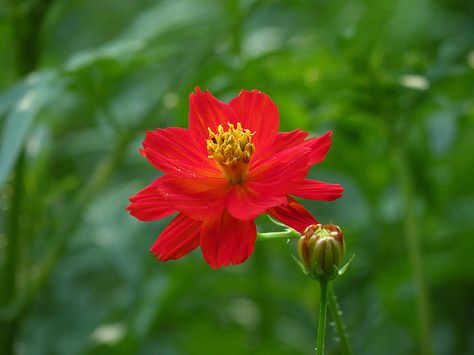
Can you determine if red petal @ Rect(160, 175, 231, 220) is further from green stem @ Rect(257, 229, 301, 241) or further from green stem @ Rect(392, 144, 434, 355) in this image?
green stem @ Rect(392, 144, 434, 355)

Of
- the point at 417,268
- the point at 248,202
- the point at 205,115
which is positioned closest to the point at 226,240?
the point at 248,202

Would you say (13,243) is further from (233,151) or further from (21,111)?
(233,151)

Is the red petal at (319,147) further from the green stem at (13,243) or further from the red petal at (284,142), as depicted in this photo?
the green stem at (13,243)

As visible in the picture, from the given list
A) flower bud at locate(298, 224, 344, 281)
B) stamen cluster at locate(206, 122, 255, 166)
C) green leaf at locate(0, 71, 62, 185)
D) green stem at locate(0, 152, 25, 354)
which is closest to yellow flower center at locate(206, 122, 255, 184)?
stamen cluster at locate(206, 122, 255, 166)

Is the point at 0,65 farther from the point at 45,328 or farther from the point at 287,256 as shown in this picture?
the point at 287,256

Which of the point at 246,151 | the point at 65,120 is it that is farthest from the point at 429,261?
the point at 65,120

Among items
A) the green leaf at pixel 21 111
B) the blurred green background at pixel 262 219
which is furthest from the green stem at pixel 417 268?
the green leaf at pixel 21 111

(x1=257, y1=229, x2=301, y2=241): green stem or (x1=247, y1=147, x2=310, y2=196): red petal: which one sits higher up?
(x1=247, y1=147, x2=310, y2=196): red petal

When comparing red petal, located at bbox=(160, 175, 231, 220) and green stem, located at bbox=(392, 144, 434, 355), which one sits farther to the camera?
green stem, located at bbox=(392, 144, 434, 355)
